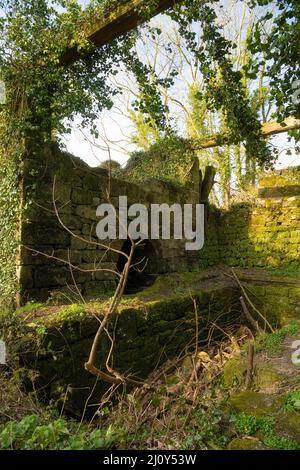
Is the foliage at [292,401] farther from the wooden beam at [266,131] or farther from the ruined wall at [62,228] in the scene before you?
the wooden beam at [266,131]


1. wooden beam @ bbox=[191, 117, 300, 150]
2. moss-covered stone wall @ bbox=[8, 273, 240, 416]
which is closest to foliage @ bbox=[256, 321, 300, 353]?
moss-covered stone wall @ bbox=[8, 273, 240, 416]

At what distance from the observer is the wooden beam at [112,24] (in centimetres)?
476

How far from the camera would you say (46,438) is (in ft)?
7.48

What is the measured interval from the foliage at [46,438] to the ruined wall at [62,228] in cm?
205

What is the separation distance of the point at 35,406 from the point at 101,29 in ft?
16.9

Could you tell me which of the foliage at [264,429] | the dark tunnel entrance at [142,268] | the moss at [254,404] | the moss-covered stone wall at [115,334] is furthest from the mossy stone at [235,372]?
the dark tunnel entrance at [142,268]

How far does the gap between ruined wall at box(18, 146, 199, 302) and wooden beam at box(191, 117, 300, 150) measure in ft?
6.08

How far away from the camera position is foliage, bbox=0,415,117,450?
7.36ft

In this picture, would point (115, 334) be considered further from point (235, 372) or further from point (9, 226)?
point (9, 226)

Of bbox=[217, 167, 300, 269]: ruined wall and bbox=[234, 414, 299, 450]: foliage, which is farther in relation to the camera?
bbox=[217, 167, 300, 269]: ruined wall

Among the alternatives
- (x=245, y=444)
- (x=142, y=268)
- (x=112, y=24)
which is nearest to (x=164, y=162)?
(x=142, y=268)

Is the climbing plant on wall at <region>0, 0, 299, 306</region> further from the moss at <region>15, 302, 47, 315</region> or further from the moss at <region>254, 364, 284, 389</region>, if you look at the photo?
the moss at <region>254, 364, 284, 389</region>

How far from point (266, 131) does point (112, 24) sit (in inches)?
159
